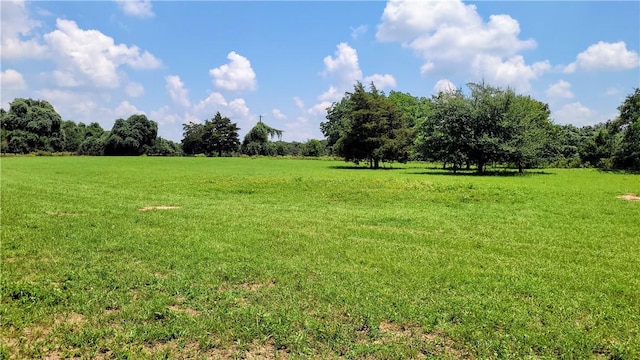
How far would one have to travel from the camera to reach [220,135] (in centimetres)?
9781

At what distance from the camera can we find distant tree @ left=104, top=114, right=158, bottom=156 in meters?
86.3

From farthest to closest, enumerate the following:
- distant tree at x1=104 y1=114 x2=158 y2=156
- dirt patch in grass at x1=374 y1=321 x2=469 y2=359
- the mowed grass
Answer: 1. distant tree at x1=104 y1=114 x2=158 y2=156
2. the mowed grass
3. dirt patch in grass at x1=374 y1=321 x2=469 y2=359

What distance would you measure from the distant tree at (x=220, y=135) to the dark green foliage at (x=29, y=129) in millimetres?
31281

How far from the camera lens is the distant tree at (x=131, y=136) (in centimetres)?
8628

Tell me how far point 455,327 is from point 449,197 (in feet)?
45.3

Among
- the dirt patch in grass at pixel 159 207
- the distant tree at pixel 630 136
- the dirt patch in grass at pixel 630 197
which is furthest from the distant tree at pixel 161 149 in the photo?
the dirt patch in grass at pixel 630 197

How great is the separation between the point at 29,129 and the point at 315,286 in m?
97.5

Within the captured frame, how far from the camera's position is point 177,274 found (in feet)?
21.9

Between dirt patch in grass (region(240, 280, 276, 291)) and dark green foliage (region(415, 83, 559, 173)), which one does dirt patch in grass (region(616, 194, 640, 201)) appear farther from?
dark green foliage (region(415, 83, 559, 173))

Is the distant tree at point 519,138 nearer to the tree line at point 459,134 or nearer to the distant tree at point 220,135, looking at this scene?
the tree line at point 459,134

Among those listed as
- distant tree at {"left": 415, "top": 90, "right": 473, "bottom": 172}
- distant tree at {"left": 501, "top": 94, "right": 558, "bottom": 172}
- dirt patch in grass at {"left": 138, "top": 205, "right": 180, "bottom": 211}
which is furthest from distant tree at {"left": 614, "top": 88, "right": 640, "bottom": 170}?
dirt patch in grass at {"left": 138, "top": 205, "right": 180, "bottom": 211}

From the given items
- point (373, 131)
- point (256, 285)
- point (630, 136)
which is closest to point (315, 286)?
point (256, 285)

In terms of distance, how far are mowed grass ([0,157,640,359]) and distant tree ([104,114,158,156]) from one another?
8105 centimetres

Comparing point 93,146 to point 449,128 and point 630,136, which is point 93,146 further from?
point 630,136
